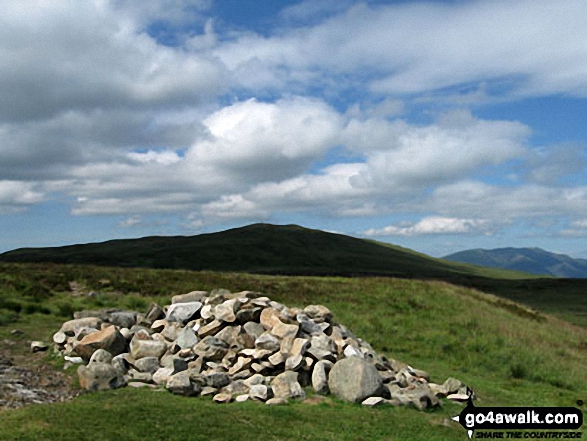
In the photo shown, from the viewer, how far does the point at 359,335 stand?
27.8 m

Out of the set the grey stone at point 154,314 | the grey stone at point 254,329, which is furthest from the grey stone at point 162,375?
the grey stone at point 154,314

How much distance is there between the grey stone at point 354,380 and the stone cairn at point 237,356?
1.2 inches

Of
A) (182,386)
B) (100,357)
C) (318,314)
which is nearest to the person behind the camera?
(182,386)

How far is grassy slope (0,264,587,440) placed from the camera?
429 inches

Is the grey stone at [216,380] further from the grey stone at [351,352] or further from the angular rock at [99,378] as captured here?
the grey stone at [351,352]

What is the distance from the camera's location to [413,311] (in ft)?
112

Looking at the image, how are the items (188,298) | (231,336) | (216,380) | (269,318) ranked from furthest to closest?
(188,298) < (269,318) < (231,336) < (216,380)

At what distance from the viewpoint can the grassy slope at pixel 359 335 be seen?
10906 millimetres

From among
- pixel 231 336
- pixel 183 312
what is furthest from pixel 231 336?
pixel 183 312

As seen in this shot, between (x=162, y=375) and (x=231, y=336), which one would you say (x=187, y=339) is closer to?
(x=231, y=336)

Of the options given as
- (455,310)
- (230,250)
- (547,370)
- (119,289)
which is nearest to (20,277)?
(119,289)

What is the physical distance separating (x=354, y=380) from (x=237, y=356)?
4.56 m

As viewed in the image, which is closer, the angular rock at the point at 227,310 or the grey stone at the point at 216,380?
the grey stone at the point at 216,380

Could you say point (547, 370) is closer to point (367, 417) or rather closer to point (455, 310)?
point (455, 310)
